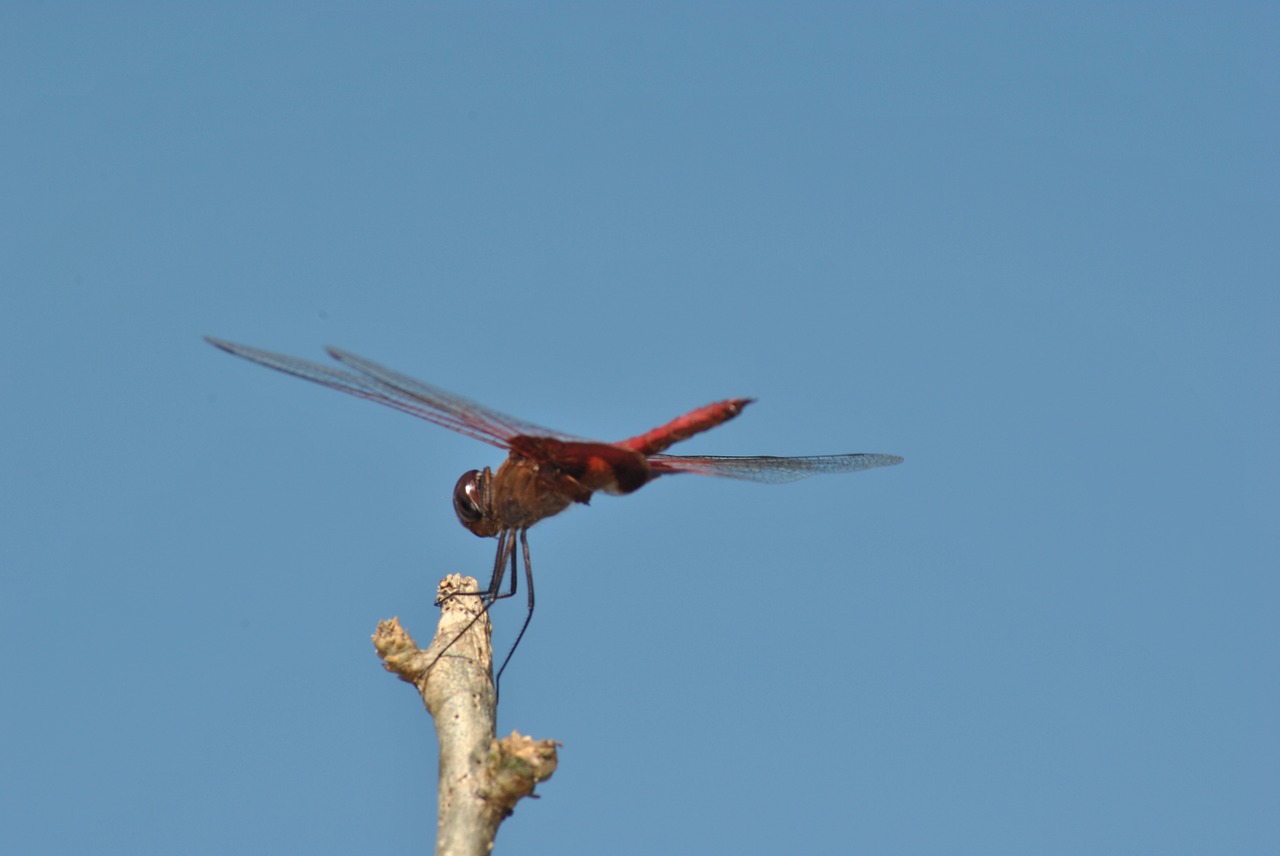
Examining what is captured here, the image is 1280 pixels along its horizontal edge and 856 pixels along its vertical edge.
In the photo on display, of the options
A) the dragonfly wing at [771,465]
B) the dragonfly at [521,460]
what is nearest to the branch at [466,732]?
the dragonfly at [521,460]

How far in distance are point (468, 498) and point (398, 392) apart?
4.00 feet

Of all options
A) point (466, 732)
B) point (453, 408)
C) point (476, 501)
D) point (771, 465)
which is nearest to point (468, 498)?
point (476, 501)

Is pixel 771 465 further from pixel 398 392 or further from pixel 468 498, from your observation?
pixel 398 392

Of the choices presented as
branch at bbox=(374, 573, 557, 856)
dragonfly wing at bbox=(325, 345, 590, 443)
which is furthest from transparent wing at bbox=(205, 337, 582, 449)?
branch at bbox=(374, 573, 557, 856)

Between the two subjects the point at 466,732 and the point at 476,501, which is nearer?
the point at 466,732

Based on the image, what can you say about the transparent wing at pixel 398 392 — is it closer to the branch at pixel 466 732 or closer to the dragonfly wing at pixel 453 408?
the dragonfly wing at pixel 453 408

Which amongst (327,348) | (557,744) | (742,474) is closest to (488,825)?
(557,744)

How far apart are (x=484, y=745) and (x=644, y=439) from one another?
319 centimetres

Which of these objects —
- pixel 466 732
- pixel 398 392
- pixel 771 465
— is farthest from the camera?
pixel 771 465

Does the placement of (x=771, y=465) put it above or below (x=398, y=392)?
above

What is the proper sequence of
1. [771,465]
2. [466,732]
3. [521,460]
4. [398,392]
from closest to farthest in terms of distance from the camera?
[466,732], [398,392], [521,460], [771,465]

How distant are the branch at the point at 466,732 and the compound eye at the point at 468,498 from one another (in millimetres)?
1108

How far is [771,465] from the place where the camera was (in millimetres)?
8352

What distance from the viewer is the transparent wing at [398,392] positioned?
20.3 ft
